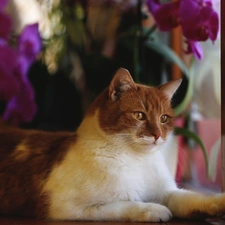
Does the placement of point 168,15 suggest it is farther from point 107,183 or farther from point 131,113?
point 107,183

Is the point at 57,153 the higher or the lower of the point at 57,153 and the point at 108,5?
the lower

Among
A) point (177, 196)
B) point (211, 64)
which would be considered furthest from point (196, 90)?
point (177, 196)

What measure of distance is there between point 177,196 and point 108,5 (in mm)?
947

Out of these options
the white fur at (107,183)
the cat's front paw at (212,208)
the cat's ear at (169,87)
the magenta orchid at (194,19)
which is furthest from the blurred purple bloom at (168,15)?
the cat's front paw at (212,208)

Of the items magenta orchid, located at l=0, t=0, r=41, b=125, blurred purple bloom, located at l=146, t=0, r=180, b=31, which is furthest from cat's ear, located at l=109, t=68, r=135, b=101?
magenta orchid, located at l=0, t=0, r=41, b=125

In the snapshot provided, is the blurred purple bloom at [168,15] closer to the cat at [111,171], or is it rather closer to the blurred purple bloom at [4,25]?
the cat at [111,171]

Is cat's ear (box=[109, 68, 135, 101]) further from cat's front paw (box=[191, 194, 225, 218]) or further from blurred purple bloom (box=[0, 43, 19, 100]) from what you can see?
blurred purple bloom (box=[0, 43, 19, 100])

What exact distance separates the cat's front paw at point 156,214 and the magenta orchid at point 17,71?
22.9 inches

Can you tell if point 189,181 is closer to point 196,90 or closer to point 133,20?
point 196,90

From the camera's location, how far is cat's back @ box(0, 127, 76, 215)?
2.99ft

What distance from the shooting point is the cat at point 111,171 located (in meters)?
0.85

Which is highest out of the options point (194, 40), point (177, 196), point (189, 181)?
point (194, 40)

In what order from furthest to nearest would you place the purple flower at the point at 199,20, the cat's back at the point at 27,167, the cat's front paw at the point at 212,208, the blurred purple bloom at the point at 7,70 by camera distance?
1. the blurred purple bloom at the point at 7,70
2. the purple flower at the point at 199,20
3. the cat's back at the point at 27,167
4. the cat's front paw at the point at 212,208

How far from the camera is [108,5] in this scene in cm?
166
